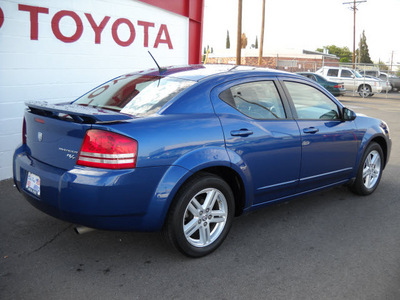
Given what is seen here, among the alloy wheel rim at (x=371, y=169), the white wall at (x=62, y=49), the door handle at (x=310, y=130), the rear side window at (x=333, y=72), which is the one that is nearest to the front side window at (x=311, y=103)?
the door handle at (x=310, y=130)

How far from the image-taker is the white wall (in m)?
6.03

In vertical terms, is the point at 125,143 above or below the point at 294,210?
above

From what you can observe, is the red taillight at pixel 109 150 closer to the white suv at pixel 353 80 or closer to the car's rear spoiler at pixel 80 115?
the car's rear spoiler at pixel 80 115

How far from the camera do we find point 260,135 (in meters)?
3.94

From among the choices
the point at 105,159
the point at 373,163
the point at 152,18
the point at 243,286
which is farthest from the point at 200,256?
the point at 152,18


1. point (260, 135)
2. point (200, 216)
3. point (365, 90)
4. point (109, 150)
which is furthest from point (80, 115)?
point (365, 90)

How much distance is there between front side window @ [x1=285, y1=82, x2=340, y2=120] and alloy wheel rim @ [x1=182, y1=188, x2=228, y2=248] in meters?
1.36

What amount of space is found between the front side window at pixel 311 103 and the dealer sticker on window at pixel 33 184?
2.58m

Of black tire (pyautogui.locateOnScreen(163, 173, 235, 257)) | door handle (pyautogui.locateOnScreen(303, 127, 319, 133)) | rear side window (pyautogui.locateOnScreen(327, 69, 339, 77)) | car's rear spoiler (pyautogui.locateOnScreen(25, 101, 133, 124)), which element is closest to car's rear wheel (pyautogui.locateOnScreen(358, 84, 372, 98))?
rear side window (pyautogui.locateOnScreen(327, 69, 339, 77))

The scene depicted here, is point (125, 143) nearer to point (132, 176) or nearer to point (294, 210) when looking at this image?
point (132, 176)

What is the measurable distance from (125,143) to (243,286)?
1.36 m

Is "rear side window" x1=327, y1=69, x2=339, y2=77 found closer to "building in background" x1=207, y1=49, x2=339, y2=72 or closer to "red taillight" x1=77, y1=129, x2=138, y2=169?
"building in background" x1=207, y1=49, x2=339, y2=72

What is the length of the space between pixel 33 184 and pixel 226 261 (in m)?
1.69

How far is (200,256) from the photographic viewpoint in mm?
3646
